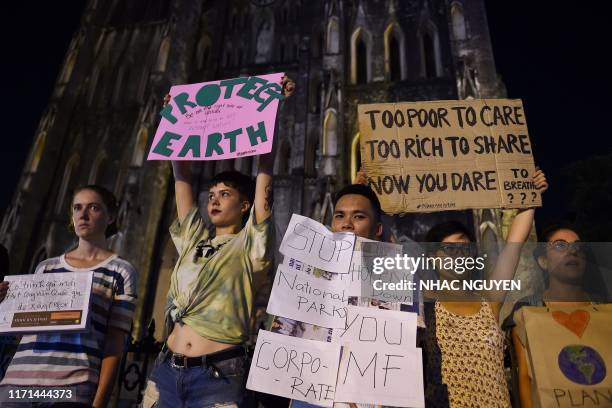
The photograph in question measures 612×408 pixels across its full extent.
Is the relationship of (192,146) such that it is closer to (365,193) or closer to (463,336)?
(365,193)

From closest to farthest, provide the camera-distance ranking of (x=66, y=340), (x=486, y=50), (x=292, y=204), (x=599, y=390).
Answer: (x=599, y=390) → (x=66, y=340) → (x=292, y=204) → (x=486, y=50)

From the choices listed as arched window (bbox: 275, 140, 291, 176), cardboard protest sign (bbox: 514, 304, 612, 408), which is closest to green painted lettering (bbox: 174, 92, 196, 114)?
cardboard protest sign (bbox: 514, 304, 612, 408)

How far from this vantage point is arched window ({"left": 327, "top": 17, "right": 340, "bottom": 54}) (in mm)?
14984

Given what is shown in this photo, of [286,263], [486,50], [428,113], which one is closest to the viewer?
[286,263]

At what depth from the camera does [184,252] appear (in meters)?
3.08

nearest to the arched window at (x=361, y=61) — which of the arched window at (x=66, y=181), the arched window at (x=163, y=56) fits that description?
the arched window at (x=163, y=56)

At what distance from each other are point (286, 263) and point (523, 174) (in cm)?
223

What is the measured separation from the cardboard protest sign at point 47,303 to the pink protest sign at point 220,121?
39.7 inches

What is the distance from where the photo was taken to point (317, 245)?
2.54 metres

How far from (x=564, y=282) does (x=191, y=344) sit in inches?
95.9

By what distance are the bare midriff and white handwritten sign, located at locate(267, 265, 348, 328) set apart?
0.51 metres

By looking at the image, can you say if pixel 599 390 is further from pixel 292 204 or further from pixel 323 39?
pixel 323 39

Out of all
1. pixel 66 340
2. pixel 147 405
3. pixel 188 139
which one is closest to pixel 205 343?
pixel 147 405

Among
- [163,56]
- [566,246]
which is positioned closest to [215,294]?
[566,246]
